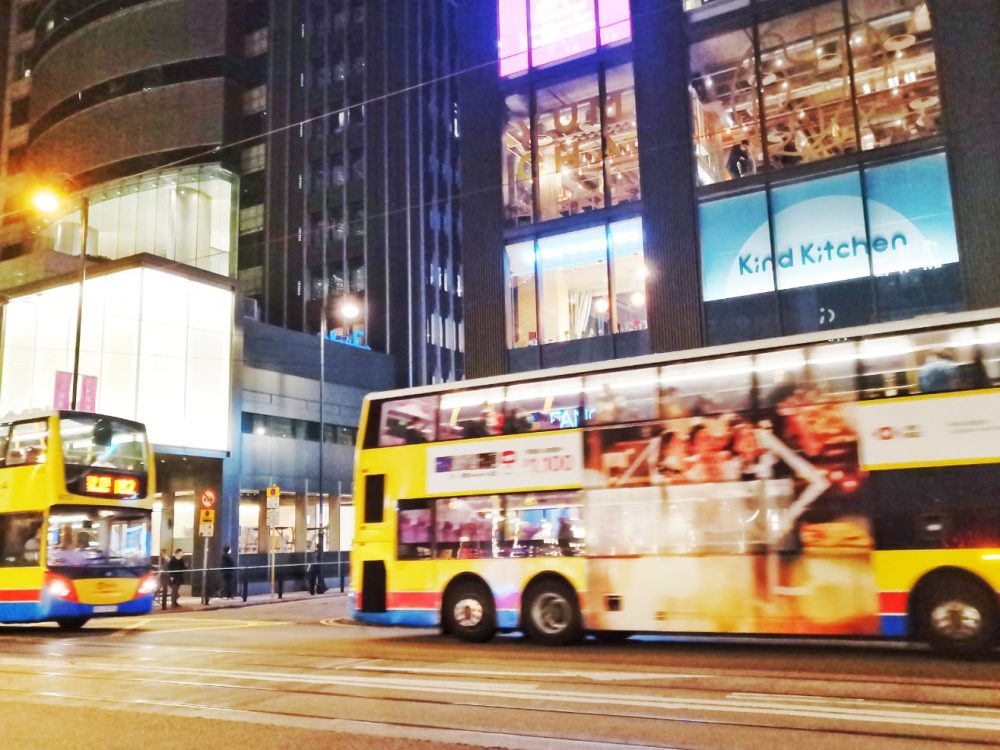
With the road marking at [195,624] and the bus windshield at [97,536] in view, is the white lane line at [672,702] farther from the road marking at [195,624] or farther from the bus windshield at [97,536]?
the bus windshield at [97,536]

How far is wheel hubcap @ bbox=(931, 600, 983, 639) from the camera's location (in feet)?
34.4

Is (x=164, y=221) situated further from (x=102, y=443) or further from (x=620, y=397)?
(x=620, y=397)

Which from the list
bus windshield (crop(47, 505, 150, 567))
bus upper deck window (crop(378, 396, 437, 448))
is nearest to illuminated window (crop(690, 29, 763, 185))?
bus upper deck window (crop(378, 396, 437, 448))

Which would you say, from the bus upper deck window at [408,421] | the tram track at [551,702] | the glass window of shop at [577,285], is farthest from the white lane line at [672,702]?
the glass window of shop at [577,285]

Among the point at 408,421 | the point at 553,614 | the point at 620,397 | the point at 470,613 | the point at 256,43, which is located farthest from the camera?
the point at 256,43

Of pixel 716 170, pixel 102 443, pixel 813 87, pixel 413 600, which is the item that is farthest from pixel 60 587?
pixel 813 87

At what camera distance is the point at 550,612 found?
13250 mm

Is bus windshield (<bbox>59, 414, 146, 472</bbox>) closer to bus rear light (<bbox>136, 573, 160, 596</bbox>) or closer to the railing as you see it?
bus rear light (<bbox>136, 573, 160, 596</bbox>)

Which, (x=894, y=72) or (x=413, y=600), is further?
(x=894, y=72)

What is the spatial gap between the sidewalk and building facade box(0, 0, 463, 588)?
414 cm

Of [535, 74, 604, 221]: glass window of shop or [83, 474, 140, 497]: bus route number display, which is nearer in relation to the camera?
[83, 474, 140, 497]: bus route number display

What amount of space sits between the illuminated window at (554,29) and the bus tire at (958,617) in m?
17.6

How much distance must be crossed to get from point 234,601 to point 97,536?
1147cm

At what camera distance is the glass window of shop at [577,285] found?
75.6 feet
